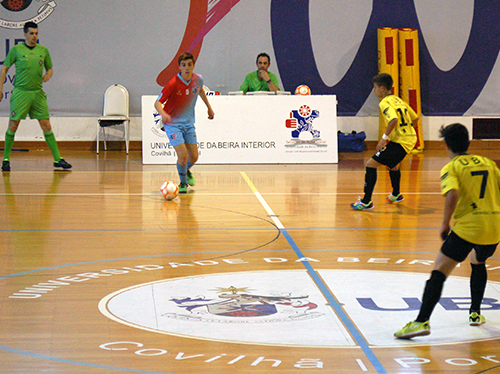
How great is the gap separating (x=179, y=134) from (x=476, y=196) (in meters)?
5.56

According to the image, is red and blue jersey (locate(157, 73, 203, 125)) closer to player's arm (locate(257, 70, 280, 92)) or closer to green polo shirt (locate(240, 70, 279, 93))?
player's arm (locate(257, 70, 280, 92))

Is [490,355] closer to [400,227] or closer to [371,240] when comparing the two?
[371,240]

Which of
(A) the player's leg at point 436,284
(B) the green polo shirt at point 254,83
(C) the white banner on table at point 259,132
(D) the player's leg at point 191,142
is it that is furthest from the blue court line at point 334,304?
(B) the green polo shirt at point 254,83

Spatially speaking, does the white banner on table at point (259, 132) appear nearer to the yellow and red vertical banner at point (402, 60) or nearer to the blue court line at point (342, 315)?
the yellow and red vertical banner at point (402, 60)

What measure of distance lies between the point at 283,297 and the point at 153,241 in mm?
2040

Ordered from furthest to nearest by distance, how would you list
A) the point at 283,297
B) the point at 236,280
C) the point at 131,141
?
the point at 131,141 → the point at 236,280 → the point at 283,297

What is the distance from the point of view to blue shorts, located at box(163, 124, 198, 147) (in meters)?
8.62

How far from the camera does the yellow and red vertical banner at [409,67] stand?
48.1 feet

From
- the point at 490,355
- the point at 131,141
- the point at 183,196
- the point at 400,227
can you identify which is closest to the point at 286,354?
the point at 490,355

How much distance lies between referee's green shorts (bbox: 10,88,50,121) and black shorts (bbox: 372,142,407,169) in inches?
227

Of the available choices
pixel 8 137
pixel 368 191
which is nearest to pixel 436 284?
pixel 368 191

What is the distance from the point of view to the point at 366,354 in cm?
329

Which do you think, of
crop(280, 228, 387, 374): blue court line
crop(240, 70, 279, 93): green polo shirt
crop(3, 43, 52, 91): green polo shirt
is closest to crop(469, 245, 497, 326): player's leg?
crop(280, 228, 387, 374): blue court line

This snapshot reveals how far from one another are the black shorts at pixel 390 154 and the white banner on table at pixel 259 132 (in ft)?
14.5
